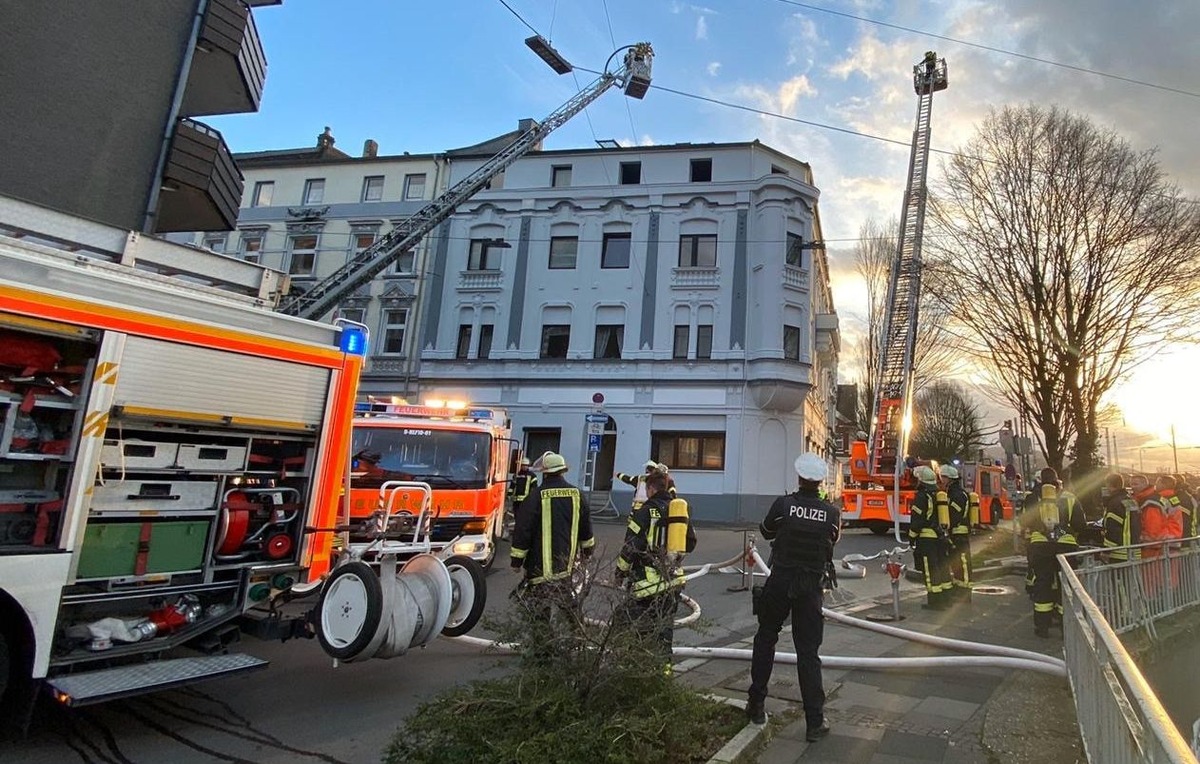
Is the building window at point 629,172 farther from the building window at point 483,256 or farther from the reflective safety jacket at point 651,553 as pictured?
the reflective safety jacket at point 651,553

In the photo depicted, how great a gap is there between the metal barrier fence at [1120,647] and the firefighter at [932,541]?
5.48 ft

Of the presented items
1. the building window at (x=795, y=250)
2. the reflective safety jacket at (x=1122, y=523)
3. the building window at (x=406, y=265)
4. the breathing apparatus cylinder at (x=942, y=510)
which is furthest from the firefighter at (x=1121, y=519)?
the building window at (x=406, y=265)

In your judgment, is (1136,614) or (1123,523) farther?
(1123,523)

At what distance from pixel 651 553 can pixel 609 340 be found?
19758 millimetres

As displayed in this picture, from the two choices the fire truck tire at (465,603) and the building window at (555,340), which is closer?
the fire truck tire at (465,603)

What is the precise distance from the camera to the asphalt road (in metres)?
3.95

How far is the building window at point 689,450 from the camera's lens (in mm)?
22469

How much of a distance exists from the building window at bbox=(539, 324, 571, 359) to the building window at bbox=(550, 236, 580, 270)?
2.37 metres

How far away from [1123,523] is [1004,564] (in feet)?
16.5

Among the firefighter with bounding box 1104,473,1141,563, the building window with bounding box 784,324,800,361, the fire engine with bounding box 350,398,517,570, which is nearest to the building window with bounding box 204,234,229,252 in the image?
the building window with bounding box 784,324,800,361

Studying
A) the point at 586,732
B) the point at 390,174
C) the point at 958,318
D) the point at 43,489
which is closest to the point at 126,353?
the point at 43,489

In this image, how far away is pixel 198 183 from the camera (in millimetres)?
11602

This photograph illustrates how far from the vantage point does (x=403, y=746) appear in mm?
3221

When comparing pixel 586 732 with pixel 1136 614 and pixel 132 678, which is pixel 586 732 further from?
A: pixel 1136 614
